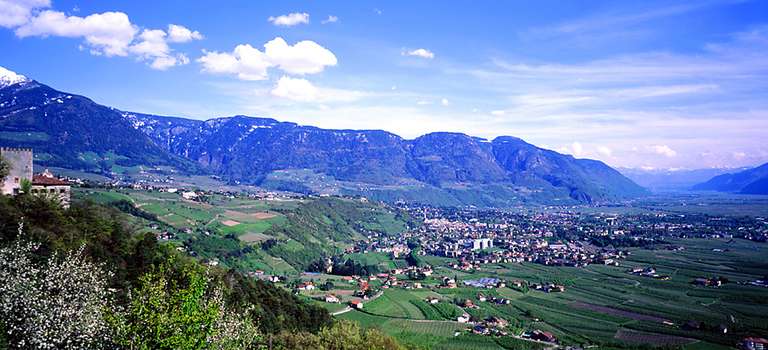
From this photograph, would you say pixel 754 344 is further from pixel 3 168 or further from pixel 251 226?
pixel 251 226

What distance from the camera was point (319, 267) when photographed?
96.1 metres

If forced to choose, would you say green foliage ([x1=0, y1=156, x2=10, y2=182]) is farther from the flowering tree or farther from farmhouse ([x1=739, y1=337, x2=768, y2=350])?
farmhouse ([x1=739, y1=337, x2=768, y2=350])

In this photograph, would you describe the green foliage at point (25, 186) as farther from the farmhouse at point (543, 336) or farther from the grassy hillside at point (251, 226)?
the farmhouse at point (543, 336)

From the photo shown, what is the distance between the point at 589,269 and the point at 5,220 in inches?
3567

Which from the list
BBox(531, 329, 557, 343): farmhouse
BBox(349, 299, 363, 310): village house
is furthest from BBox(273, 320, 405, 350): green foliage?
BBox(349, 299, 363, 310): village house

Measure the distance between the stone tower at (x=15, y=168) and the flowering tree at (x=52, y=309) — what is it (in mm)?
24551

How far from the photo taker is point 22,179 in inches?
1503

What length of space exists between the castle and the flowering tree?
23929 millimetres

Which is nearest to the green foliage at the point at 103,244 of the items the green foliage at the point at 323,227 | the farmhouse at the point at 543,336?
the farmhouse at the point at 543,336

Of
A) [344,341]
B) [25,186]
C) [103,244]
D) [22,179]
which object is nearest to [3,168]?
[22,179]

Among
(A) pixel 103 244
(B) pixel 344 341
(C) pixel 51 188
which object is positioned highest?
(C) pixel 51 188

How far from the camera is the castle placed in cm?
3766

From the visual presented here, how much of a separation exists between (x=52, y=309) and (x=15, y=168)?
29.2 metres

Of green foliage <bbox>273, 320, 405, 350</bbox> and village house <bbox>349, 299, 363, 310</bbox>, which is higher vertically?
green foliage <bbox>273, 320, 405, 350</bbox>
